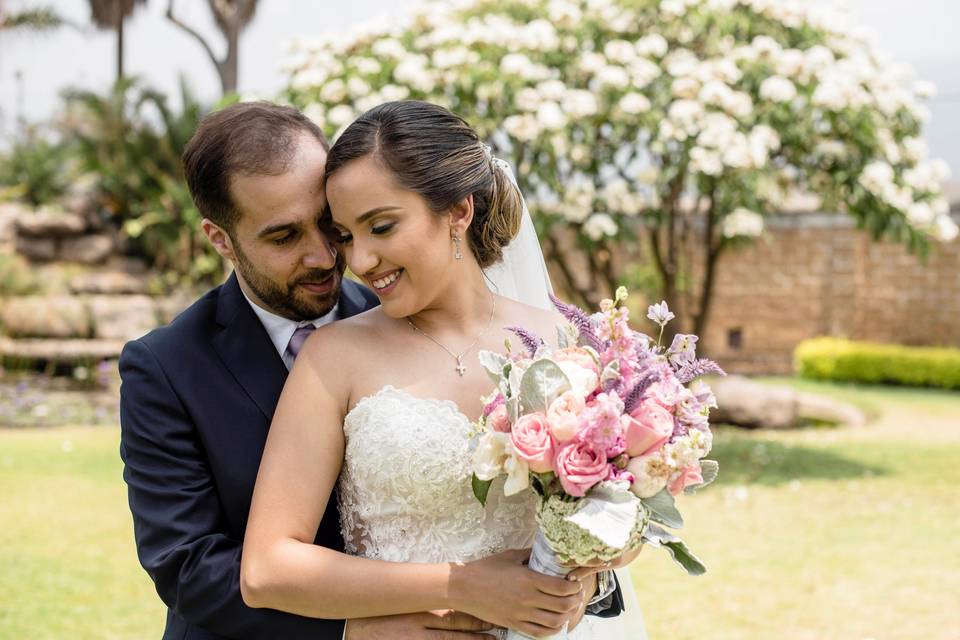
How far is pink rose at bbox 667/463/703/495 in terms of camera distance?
2223 millimetres

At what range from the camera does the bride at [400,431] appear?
2.33m

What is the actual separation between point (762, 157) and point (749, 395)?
5.40 metres

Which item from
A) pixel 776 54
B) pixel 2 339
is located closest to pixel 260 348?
pixel 776 54

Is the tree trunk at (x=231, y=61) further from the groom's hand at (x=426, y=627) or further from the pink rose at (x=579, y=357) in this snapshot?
the pink rose at (x=579, y=357)

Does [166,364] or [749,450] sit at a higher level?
[166,364]

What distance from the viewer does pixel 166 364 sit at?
2684 mm

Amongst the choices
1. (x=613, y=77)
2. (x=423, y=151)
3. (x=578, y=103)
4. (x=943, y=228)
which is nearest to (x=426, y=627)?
(x=423, y=151)

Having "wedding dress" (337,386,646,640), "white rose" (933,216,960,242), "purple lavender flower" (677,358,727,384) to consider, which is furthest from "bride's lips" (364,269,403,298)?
"white rose" (933,216,960,242)

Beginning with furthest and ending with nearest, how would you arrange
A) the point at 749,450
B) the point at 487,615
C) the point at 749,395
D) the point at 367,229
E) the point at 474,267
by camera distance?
the point at 749,395 → the point at 749,450 → the point at 474,267 → the point at 367,229 → the point at 487,615

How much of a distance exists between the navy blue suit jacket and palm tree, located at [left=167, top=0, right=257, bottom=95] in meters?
21.0

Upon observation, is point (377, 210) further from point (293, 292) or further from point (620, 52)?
point (620, 52)

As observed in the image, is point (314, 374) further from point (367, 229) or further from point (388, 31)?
point (388, 31)

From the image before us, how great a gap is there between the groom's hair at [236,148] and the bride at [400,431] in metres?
0.19

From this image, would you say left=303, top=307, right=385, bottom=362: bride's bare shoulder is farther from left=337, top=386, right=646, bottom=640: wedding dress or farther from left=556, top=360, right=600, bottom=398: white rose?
left=556, top=360, right=600, bottom=398: white rose
